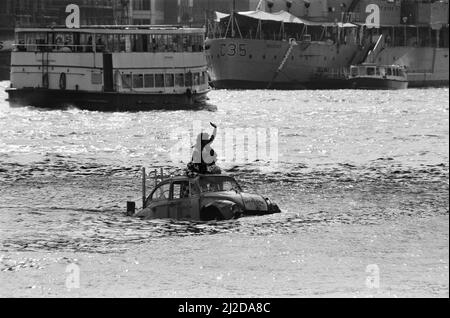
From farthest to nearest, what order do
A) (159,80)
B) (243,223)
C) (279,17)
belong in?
(279,17)
(159,80)
(243,223)

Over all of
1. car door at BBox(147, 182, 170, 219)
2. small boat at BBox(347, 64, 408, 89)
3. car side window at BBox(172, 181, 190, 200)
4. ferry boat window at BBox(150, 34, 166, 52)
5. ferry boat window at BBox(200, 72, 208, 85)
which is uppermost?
ferry boat window at BBox(150, 34, 166, 52)

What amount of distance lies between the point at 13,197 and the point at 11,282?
1704 centimetres

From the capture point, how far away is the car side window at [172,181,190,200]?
3155 cm

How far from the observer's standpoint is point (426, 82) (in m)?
186

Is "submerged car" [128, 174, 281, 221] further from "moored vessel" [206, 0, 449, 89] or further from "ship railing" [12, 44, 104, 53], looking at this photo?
"moored vessel" [206, 0, 449, 89]

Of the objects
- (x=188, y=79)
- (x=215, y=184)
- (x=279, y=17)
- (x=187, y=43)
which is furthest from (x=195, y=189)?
(x=279, y=17)

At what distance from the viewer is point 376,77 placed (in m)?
158

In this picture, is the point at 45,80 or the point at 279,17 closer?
the point at 45,80

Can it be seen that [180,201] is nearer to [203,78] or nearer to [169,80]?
[169,80]

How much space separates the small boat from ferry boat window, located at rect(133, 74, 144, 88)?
66627 millimetres

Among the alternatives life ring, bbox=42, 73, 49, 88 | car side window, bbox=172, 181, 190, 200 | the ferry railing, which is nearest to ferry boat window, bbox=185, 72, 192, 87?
the ferry railing

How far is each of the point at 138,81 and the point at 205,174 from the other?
64.8 meters

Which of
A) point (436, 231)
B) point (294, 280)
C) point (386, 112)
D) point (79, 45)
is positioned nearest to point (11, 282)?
point (294, 280)

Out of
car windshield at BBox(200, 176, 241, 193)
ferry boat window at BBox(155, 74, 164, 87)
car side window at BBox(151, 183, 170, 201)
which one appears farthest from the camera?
ferry boat window at BBox(155, 74, 164, 87)
